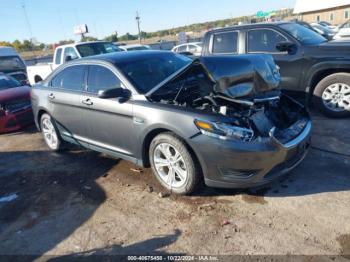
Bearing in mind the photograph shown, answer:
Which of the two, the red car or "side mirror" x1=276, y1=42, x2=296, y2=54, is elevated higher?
"side mirror" x1=276, y1=42, x2=296, y2=54

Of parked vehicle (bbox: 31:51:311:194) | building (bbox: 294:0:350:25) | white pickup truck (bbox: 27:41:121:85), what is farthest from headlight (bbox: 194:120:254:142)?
building (bbox: 294:0:350:25)

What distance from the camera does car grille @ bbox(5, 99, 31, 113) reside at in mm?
7953

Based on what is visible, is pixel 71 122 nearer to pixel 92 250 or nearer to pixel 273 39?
pixel 92 250

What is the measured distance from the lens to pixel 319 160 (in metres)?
4.45

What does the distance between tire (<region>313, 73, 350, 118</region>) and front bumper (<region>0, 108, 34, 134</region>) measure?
6683 mm

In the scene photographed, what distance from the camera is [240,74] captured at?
162 inches

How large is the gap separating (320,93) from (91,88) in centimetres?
415

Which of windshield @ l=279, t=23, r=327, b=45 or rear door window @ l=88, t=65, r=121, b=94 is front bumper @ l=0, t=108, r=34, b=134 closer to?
rear door window @ l=88, t=65, r=121, b=94

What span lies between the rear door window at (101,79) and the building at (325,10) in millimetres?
46955

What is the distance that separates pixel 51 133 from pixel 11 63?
30.9ft

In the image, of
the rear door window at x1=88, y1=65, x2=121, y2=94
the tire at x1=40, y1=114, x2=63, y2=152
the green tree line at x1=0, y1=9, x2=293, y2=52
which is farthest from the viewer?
the green tree line at x1=0, y1=9, x2=293, y2=52

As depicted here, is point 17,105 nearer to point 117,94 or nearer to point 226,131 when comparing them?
point 117,94

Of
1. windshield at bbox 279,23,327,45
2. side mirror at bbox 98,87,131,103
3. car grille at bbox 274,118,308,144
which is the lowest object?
car grille at bbox 274,118,308,144

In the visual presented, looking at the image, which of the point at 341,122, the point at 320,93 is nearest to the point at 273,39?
the point at 320,93
